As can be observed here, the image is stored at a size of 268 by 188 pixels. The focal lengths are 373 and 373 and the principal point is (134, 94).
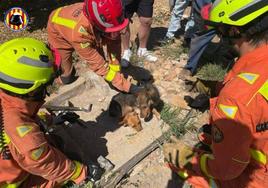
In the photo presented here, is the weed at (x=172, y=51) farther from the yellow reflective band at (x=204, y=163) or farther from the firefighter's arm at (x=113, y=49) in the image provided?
the yellow reflective band at (x=204, y=163)

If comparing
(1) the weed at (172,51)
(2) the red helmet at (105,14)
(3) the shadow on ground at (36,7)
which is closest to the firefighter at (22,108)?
(2) the red helmet at (105,14)

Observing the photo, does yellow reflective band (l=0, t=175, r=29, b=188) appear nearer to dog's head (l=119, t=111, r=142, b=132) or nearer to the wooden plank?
the wooden plank

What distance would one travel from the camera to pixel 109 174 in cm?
423

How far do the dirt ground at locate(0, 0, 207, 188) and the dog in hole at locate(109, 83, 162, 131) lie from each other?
0.40 ft

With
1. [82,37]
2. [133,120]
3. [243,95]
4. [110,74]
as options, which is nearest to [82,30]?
[82,37]

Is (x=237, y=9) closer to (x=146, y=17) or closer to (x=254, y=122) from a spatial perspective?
(x=254, y=122)

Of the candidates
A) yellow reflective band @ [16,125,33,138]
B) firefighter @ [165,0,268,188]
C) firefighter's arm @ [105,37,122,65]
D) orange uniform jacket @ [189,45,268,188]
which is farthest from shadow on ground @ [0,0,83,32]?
orange uniform jacket @ [189,45,268,188]

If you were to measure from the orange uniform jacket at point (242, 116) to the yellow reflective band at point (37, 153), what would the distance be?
4.81 ft

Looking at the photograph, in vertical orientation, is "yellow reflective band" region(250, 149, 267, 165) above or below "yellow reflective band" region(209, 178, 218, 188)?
above

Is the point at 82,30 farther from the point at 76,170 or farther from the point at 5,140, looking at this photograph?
the point at 5,140

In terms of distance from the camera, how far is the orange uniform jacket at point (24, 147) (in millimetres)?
3096

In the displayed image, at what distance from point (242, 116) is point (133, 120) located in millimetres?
2371

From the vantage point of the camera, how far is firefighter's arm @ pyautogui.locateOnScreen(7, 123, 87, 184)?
3.10 meters

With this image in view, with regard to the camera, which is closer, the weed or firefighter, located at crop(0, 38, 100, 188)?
firefighter, located at crop(0, 38, 100, 188)
